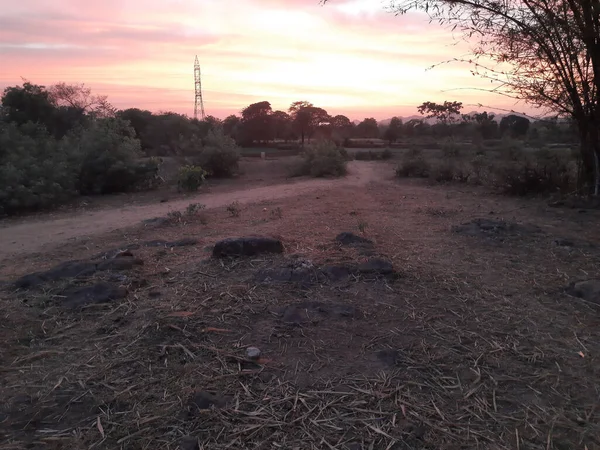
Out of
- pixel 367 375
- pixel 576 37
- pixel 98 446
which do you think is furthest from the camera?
pixel 576 37

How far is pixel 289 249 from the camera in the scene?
6199 mm

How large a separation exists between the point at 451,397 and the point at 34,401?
2579mm

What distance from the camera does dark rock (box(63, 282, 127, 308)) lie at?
4695mm

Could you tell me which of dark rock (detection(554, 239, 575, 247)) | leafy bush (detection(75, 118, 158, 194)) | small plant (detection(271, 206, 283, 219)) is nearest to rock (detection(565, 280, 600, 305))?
dark rock (detection(554, 239, 575, 247))

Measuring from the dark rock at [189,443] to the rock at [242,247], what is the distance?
10.4 feet

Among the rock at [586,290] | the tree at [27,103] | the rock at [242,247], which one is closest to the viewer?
the rock at [586,290]

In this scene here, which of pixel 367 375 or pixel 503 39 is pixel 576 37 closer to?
pixel 503 39

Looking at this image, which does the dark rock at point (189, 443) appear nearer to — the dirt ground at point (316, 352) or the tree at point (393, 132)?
the dirt ground at point (316, 352)

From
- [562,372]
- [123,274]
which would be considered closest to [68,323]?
[123,274]

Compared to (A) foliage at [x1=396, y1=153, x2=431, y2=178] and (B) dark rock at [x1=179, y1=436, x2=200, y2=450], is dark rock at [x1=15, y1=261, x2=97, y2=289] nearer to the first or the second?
(B) dark rock at [x1=179, y1=436, x2=200, y2=450]

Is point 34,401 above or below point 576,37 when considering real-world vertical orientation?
below

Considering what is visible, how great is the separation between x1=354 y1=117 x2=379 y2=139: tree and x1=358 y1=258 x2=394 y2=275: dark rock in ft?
157

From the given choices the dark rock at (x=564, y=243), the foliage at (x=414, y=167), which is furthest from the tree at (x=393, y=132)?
the dark rock at (x=564, y=243)

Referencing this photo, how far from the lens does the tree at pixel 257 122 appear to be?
1514 inches
